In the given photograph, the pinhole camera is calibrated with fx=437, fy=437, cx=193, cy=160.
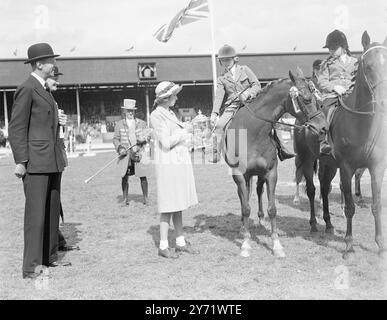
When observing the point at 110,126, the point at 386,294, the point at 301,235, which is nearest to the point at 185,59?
the point at 110,126

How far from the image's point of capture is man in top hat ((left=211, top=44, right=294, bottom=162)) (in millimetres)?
6773

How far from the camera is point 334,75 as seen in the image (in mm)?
7172

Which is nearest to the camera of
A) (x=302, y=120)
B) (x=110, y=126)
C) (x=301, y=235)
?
(x=302, y=120)

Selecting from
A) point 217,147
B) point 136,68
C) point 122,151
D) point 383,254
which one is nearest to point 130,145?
point 122,151

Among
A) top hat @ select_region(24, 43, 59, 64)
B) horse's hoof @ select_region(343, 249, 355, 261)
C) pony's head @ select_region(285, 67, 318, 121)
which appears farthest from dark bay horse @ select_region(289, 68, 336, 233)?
top hat @ select_region(24, 43, 59, 64)

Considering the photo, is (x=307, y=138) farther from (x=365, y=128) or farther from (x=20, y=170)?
(x=20, y=170)

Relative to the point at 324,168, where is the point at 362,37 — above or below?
above

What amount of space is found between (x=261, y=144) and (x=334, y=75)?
201 centimetres

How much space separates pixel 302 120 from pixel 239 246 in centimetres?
214

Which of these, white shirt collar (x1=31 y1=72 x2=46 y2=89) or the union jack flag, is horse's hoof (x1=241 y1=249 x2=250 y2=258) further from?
the union jack flag

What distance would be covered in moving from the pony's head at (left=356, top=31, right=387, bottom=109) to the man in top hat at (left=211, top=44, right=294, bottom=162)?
5.26 ft

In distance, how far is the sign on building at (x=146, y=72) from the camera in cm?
3844

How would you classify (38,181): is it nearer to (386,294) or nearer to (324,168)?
(386,294)
